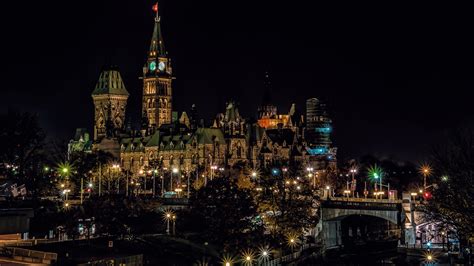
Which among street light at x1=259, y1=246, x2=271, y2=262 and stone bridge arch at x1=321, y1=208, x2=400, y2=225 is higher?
stone bridge arch at x1=321, y1=208, x2=400, y2=225

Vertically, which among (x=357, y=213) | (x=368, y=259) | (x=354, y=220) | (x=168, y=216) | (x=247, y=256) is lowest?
(x=368, y=259)

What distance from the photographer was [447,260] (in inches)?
3529

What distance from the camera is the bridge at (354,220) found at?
104 meters

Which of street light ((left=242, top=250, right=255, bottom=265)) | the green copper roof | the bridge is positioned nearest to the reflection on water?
the bridge

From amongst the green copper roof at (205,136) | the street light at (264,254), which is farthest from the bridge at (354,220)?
the green copper roof at (205,136)

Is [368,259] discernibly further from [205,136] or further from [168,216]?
[205,136]

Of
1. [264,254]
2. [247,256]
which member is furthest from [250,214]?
[247,256]

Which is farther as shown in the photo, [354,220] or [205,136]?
[205,136]

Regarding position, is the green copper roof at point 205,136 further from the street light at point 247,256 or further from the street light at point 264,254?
the street light at point 247,256

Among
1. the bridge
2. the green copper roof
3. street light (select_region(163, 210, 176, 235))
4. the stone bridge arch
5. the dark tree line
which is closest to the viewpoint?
the dark tree line

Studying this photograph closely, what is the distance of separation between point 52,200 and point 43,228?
62.0 ft

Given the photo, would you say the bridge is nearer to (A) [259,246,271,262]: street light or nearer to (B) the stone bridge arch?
(B) the stone bridge arch

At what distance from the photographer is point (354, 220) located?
142 m

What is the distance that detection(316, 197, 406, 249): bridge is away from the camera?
104250 millimetres
